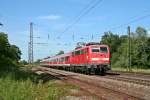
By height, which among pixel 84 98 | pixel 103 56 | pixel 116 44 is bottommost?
pixel 84 98

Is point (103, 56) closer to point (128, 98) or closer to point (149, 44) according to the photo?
point (128, 98)

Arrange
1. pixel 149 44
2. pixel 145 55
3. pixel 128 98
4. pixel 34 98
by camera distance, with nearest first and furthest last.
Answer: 1. pixel 34 98
2. pixel 128 98
3. pixel 145 55
4. pixel 149 44

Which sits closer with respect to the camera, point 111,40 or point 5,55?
point 5,55

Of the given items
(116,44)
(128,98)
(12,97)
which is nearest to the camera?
(12,97)

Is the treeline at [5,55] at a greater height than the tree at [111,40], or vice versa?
the tree at [111,40]

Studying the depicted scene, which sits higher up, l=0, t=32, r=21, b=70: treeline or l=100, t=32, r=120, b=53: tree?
l=100, t=32, r=120, b=53: tree

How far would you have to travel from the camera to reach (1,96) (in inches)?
509

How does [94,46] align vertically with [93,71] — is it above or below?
above

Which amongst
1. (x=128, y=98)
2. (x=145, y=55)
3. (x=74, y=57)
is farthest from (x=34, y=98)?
(x=145, y=55)

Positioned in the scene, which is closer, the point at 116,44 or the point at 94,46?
the point at 94,46

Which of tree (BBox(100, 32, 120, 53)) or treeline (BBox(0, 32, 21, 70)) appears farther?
tree (BBox(100, 32, 120, 53))

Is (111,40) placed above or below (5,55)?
above

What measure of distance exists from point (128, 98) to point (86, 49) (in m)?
22.7

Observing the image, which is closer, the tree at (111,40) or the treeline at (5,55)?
the treeline at (5,55)
